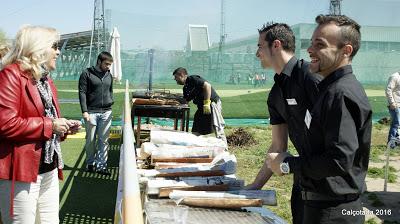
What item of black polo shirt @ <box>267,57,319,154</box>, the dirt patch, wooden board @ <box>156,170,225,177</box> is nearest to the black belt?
black polo shirt @ <box>267,57,319,154</box>

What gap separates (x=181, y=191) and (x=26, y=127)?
1104 mm

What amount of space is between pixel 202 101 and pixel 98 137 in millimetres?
1914

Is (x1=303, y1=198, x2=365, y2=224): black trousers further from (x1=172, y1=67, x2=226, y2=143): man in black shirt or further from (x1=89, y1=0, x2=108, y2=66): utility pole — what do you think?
(x1=89, y1=0, x2=108, y2=66): utility pole

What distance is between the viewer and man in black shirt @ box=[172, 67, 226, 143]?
7.74 m

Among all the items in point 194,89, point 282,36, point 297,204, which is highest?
point 282,36

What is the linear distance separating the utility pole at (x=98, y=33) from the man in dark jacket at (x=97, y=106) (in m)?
11.8

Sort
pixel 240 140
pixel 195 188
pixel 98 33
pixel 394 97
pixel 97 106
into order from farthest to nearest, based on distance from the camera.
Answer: pixel 98 33, pixel 240 140, pixel 394 97, pixel 97 106, pixel 195 188

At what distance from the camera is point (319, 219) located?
215cm

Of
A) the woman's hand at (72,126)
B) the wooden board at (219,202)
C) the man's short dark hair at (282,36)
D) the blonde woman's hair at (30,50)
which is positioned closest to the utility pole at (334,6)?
the man's short dark hair at (282,36)

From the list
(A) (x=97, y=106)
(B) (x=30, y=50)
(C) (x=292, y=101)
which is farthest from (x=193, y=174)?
(A) (x=97, y=106)

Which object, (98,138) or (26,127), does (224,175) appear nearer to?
(26,127)

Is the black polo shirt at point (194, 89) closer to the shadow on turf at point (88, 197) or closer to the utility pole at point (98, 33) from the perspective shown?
the shadow on turf at point (88, 197)

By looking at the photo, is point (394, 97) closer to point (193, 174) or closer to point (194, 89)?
point (194, 89)

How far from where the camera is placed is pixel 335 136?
6.36 ft
